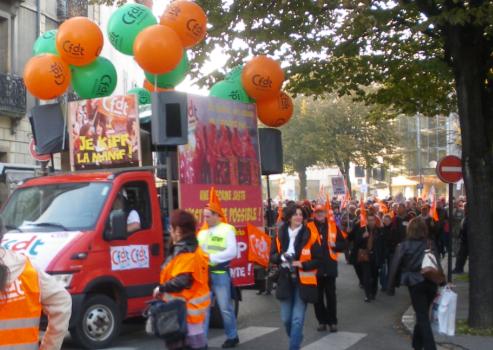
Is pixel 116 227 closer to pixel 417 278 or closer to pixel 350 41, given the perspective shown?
pixel 417 278

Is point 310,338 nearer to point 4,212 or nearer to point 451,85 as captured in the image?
point 4,212

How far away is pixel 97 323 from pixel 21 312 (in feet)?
18.5

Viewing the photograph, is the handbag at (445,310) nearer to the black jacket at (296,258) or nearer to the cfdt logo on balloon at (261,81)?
the black jacket at (296,258)

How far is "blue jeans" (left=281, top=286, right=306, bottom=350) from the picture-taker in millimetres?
7656

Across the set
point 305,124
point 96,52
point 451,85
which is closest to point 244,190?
point 96,52

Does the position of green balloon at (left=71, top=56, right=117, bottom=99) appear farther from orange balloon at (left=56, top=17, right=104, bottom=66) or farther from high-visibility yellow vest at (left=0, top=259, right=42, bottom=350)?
high-visibility yellow vest at (left=0, top=259, right=42, bottom=350)

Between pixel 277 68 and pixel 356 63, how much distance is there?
4.70m

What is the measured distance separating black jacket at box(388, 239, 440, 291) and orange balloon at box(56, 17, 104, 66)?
5.09 metres

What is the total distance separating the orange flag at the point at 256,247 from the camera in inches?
400

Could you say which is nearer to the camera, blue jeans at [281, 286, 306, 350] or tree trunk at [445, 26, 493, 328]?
blue jeans at [281, 286, 306, 350]

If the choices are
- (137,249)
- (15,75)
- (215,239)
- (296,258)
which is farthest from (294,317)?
(15,75)

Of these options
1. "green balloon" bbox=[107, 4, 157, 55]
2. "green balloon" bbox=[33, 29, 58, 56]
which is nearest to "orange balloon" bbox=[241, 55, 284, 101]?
"green balloon" bbox=[107, 4, 157, 55]

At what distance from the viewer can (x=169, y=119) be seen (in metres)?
8.95

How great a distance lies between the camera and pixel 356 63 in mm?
15234
